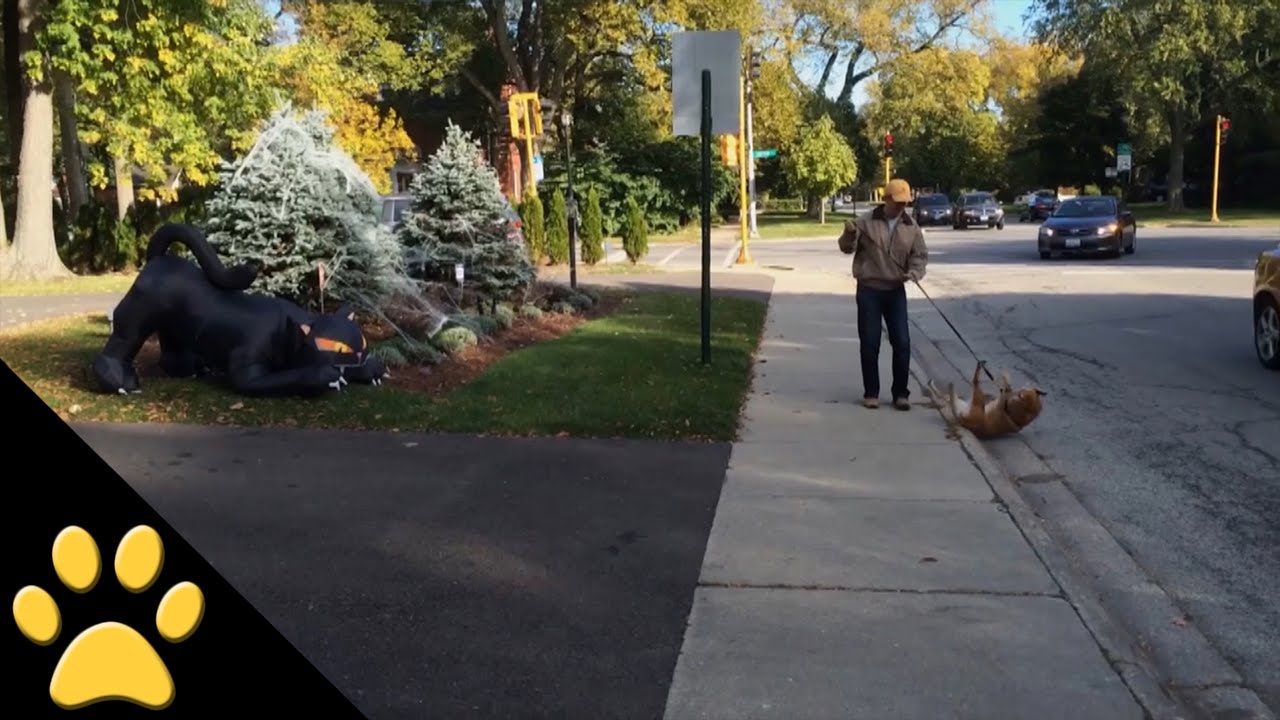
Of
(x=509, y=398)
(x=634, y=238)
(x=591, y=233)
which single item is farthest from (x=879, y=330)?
(x=634, y=238)

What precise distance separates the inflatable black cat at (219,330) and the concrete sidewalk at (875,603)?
3.47 metres

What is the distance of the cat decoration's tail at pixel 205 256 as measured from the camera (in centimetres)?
802

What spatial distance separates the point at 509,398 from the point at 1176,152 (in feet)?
172

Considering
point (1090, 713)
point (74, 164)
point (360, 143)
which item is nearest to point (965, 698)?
point (1090, 713)

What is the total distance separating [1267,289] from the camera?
10.5m

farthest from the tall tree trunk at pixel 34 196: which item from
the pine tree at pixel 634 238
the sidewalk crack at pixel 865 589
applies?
the sidewalk crack at pixel 865 589

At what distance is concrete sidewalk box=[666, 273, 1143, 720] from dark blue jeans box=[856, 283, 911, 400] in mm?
1116

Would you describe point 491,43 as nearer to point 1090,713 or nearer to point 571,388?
point 571,388

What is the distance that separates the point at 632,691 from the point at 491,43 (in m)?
45.1

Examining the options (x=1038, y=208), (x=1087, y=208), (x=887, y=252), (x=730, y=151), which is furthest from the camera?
(x=1038, y=208)

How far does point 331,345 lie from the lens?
865 centimetres

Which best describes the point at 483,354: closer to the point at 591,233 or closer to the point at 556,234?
the point at 556,234

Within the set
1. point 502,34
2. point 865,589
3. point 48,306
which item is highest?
point 502,34

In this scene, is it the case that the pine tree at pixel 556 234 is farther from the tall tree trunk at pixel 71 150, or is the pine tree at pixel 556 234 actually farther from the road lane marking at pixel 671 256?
the tall tree trunk at pixel 71 150
